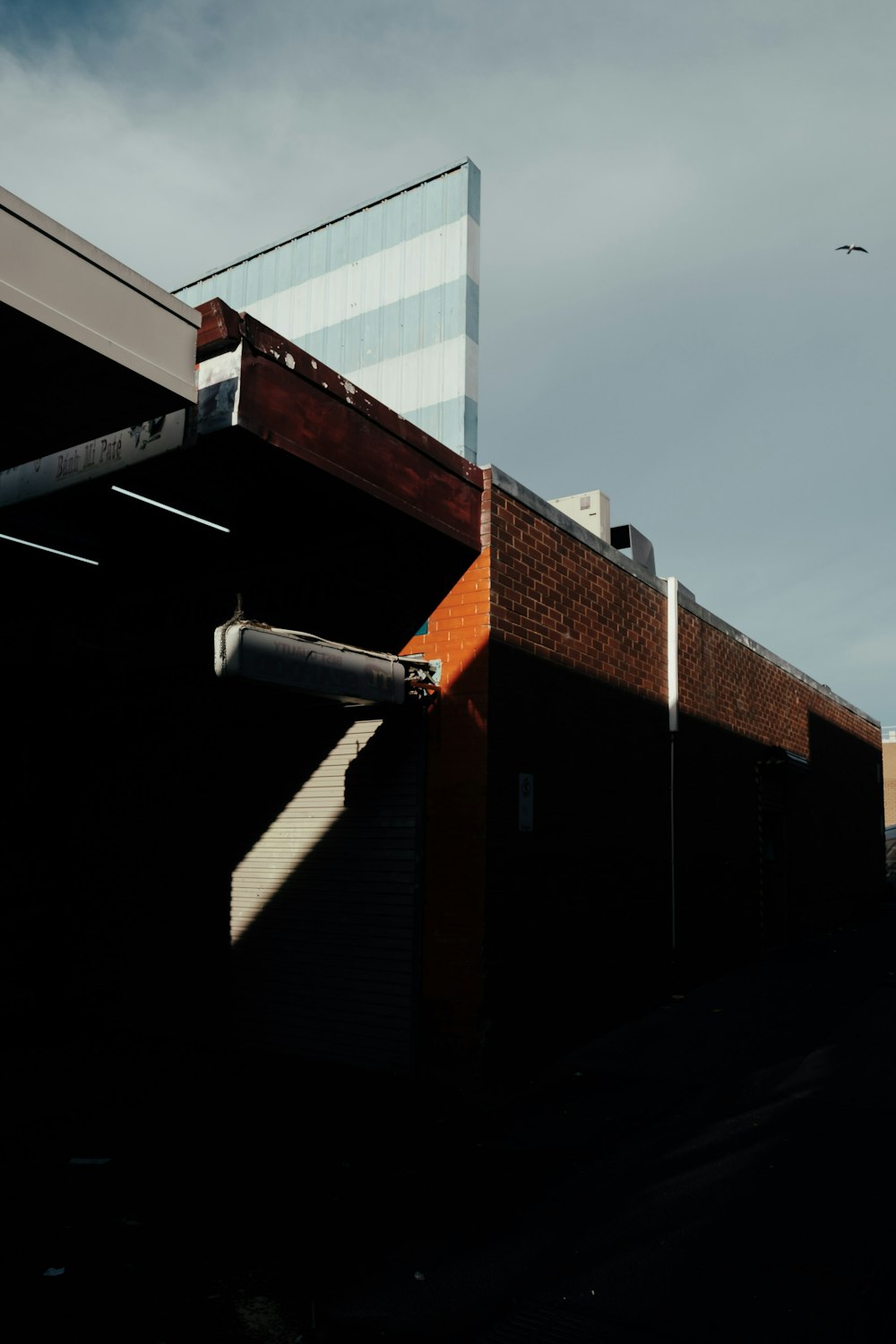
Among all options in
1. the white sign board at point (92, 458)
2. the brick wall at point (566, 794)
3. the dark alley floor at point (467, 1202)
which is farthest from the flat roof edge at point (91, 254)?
the dark alley floor at point (467, 1202)

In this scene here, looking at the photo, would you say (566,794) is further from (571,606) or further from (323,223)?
(323,223)

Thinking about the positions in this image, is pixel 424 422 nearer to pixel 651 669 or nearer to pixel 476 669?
pixel 651 669

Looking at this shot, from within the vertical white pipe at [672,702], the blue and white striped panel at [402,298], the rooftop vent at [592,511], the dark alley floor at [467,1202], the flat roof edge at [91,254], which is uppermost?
the blue and white striped panel at [402,298]

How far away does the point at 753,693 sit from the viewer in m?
16.2

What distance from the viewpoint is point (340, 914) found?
900cm

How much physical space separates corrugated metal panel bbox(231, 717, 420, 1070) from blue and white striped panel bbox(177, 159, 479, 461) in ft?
21.5

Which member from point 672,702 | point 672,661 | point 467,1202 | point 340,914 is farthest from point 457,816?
point 672,661

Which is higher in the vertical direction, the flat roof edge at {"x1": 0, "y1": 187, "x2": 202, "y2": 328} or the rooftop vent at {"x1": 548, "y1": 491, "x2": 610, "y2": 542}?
the rooftop vent at {"x1": 548, "y1": 491, "x2": 610, "y2": 542}

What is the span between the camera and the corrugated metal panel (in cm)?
854

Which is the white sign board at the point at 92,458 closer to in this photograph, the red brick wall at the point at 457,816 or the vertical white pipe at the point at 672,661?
the red brick wall at the point at 457,816

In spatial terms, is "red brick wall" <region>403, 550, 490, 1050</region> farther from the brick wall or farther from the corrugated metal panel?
the corrugated metal panel

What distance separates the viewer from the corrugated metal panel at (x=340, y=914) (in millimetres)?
8539

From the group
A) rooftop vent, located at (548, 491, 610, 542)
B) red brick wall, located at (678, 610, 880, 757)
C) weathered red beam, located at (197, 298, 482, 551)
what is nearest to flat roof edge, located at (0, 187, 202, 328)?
weathered red beam, located at (197, 298, 482, 551)

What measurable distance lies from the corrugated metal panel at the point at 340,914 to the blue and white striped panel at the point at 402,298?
21.5 ft
